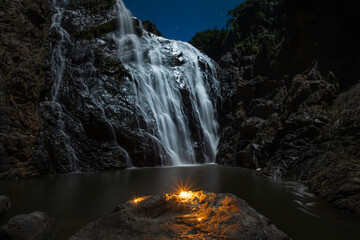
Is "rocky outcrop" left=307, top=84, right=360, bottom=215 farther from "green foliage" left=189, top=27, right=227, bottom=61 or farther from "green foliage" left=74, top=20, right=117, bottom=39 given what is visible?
"green foliage" left=189, top=27, right=227, bottom=61

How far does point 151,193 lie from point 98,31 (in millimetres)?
15166

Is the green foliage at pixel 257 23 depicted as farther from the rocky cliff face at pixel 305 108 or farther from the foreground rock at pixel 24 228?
the foreground rock at pixel 24 228

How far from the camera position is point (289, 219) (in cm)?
442

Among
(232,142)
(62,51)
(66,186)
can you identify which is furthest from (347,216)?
(62,51)

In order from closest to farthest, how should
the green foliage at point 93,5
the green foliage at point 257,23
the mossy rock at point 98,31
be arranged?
1. the mossy rock at point 98,31
2. the green foliage at point 93,5
3. the green foliage at point 257,23

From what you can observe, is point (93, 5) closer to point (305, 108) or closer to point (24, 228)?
point (305, 108)

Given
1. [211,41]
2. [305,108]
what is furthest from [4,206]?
[211,41]

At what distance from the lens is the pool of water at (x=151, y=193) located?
3.94 meters

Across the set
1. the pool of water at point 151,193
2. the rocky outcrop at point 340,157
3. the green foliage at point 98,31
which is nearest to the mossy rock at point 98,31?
the green foliage at point 98,31

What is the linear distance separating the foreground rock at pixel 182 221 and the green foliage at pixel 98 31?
16257mm

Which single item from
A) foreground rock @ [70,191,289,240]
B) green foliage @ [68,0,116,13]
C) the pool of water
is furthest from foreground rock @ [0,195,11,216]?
green foliage @ [68,0,116,13]

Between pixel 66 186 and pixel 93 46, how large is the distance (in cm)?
1158

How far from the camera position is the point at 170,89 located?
57.2ft

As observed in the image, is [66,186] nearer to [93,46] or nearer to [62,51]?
[62,51]
